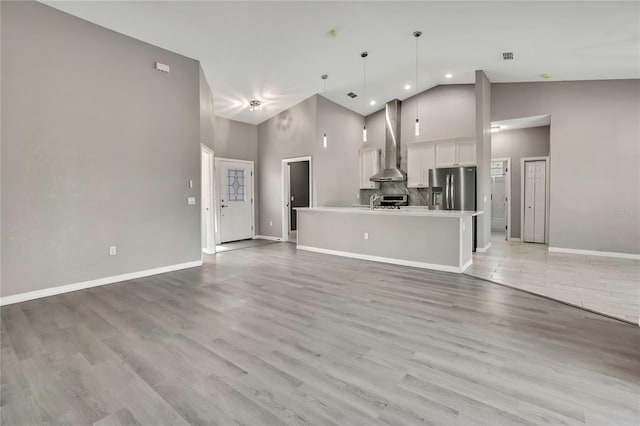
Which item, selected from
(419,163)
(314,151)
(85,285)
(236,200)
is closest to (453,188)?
(419,163)

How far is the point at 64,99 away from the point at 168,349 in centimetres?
338

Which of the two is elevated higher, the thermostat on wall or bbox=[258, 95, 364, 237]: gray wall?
the thermostat on wall

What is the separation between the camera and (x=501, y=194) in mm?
8938

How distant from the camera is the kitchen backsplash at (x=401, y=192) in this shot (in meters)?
7.68

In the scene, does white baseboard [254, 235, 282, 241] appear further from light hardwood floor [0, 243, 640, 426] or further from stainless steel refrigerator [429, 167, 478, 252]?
light hardwood floor [0, 243, 640, 426]

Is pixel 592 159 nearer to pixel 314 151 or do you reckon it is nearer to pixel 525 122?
pixel 525 122

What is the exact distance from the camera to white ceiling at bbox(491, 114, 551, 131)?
631 cm

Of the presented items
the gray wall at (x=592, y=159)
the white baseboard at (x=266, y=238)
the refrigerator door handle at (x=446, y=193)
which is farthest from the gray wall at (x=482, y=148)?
the white baseboard at (x=266, y=238)

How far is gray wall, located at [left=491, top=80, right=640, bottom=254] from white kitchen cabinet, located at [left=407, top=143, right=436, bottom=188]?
1.90 metres

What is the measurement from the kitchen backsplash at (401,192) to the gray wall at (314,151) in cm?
40

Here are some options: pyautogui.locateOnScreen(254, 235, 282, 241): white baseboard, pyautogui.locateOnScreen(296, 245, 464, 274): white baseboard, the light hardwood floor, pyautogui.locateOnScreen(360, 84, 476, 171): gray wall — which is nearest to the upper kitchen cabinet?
pyautogui.locateOnScreen(360, 84, 476, 171): gray wall

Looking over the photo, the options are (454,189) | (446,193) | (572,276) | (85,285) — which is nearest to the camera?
(85,285)

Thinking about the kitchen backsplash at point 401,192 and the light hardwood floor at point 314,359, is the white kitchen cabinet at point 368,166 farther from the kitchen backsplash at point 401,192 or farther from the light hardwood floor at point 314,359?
the light hardwood floor at point 314,359

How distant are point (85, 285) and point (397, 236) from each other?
4.56 metres
